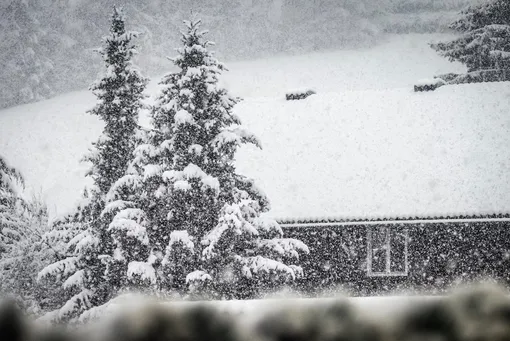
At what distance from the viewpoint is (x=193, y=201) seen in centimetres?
1481

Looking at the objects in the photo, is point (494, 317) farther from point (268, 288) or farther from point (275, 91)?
point (275, 91)

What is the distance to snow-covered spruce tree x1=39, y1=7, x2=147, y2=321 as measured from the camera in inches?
608

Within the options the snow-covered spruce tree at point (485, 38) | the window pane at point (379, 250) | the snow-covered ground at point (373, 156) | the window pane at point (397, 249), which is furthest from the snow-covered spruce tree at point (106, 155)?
the snow-covered spruce tree at point (485, 38)

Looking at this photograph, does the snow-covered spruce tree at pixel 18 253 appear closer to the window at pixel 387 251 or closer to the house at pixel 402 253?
the house at pixel 402 253

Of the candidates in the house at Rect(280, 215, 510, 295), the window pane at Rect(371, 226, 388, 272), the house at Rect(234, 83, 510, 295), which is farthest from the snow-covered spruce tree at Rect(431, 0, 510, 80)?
the window pane at Rect(371, 226, 388, 272)

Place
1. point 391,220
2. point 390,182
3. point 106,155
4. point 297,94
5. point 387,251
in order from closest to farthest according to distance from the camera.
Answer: point 106,155 < point 387,251 < point 391,220 < point 390,182 < point 297,94

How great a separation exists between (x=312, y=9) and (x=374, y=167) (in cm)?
5123

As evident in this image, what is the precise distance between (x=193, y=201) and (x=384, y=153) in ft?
26.2

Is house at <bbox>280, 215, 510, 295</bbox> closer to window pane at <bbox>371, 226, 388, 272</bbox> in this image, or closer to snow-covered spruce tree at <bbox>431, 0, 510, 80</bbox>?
window pane at <bbox>371, 226, 388, 272</bbox>

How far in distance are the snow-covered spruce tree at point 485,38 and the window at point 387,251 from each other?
20554mm

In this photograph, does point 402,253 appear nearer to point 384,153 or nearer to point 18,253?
point 384,153

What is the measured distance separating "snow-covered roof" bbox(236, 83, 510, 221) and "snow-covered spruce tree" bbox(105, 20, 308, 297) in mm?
2357

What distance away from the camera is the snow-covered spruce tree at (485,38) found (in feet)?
112

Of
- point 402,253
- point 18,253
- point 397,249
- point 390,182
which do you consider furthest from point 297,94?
point 18,253
